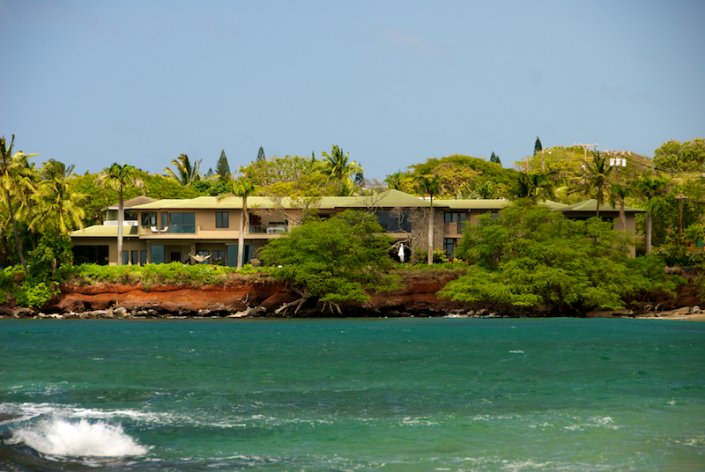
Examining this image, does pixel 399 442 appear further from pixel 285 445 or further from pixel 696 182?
pixel 696 182

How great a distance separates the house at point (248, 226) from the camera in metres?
59.2

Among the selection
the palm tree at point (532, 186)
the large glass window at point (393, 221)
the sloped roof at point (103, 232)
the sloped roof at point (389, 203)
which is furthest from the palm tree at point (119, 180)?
the palm tree at point (532, 186)

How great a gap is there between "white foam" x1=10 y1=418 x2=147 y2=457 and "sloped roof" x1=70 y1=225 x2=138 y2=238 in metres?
48.3

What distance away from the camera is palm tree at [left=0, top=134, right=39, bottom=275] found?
48688 millimetres

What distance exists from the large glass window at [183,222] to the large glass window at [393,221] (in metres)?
17.0

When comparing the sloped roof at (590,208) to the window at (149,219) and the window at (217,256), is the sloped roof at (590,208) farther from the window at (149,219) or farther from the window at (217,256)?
the window at (149,219)

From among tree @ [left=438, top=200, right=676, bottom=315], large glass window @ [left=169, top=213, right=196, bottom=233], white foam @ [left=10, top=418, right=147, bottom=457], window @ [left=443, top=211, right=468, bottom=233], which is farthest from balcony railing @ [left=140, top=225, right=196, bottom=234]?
white foam @ [left=10, top=418, right=147, bottom=457]

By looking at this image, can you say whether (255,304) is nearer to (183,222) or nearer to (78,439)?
(183,222)

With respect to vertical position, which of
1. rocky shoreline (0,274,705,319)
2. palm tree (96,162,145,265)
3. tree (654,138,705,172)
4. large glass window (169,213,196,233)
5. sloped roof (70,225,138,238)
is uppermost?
tree (654,138,705,172)

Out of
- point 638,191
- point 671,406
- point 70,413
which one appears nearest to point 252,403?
point 70,413

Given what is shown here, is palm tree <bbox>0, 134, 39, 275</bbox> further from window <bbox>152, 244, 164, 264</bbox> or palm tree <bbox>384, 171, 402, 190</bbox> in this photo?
palm tree <bbox>384, 171, 402, 190</bbox>

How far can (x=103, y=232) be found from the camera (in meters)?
62.4

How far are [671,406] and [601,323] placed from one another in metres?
27.3

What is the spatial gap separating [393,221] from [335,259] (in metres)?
12.2
